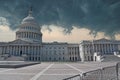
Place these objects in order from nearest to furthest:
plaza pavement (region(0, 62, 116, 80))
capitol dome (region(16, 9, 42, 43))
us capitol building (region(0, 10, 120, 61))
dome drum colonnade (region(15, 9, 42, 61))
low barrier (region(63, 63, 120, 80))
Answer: low barrier (region(63, 63, 120, 80)) → plaza pavement (region(0, 62, 116, 80)) → us capitol building (region(0, 10, 120, 61)) → dome drum colonnade (region(15, 9, 42, 61)) → capitol dome (region(16, 9, 42, 43))

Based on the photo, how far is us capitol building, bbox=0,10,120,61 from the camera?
101 metres

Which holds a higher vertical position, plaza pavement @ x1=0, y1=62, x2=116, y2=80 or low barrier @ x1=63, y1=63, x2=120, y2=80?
low barrier @ x1=63, y1=63, x2=120, y2=80

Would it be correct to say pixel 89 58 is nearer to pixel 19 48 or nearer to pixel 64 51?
pixel 64 51

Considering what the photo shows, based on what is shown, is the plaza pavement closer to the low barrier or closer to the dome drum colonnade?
the low barrier

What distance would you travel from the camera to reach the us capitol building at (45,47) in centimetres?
10125

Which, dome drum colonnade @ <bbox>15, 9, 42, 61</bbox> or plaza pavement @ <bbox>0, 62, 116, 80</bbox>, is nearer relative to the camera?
plaza pavement @ <bbox>0, 62, 116, 80</bbox>

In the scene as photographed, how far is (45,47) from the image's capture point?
Answer: 115 metres

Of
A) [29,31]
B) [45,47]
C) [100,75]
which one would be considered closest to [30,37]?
[29,31]

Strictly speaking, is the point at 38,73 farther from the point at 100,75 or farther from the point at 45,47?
the point at 45,47

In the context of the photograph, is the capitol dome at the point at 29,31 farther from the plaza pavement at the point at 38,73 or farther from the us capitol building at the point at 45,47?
the plaza pavement at the point at 38,73

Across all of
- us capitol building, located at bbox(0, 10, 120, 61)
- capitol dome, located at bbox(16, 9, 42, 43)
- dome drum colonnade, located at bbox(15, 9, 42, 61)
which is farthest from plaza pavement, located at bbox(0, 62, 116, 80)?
capitol dome, located at bbox(16, 9, 42, 43)

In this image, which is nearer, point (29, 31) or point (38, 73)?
point (38, 73)

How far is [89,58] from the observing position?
340 feet

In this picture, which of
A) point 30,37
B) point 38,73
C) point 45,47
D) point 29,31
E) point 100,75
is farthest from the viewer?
point 45,47
